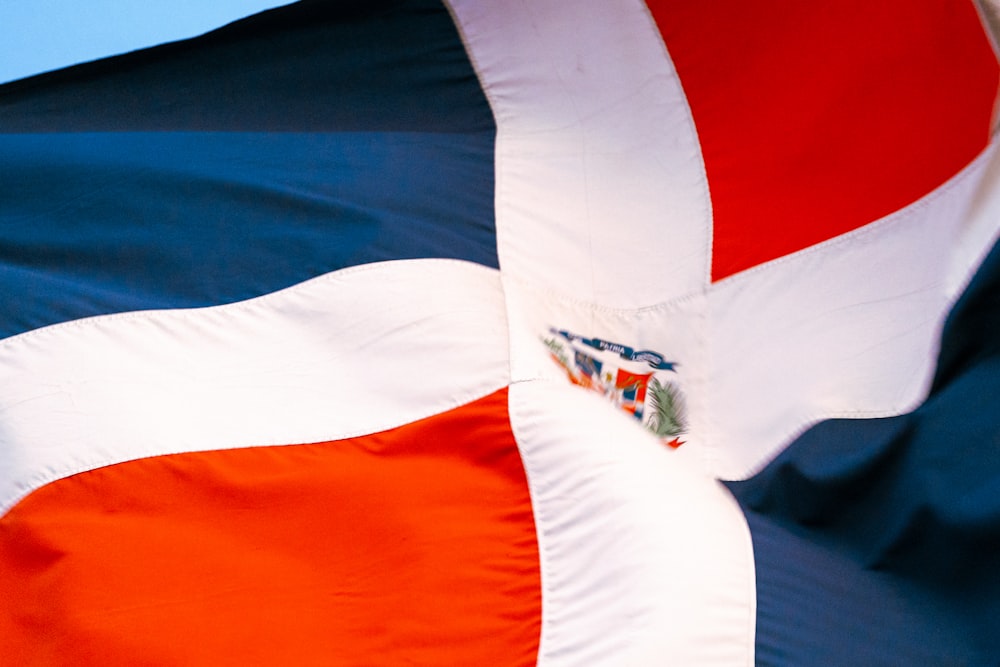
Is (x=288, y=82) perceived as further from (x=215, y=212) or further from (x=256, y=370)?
(x=256, y=370)

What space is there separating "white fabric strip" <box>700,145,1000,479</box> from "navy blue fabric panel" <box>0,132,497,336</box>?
0.36 m

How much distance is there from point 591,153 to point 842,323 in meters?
0.45

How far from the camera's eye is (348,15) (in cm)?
154

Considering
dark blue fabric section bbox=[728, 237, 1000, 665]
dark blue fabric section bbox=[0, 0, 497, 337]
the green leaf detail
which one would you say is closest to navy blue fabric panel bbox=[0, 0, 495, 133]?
dark blue fabric section bbox=[0, 0, 497, 337]

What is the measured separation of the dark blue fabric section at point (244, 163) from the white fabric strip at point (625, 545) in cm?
32

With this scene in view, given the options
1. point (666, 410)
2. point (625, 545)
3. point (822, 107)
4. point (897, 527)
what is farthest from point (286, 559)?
point (822, 107)

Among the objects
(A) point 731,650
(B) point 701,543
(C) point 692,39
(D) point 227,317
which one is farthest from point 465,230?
(A) point 731,650

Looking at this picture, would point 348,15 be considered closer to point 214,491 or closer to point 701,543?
point 214,491

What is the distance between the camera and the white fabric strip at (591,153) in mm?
1410

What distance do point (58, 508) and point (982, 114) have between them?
47.1 inches

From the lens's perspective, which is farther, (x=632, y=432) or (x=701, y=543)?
(x=632, y=432)

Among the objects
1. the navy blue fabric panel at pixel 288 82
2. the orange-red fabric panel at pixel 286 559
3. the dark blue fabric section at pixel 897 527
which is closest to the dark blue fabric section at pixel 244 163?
the navy blue fabric panel at pixel 288 82

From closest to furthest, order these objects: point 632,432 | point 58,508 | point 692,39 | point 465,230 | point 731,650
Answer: point 731,650 < point 58,508 < point 632,432 < point 465,230 < point 692,39

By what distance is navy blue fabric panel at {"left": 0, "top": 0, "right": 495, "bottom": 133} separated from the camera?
146 centimetres
